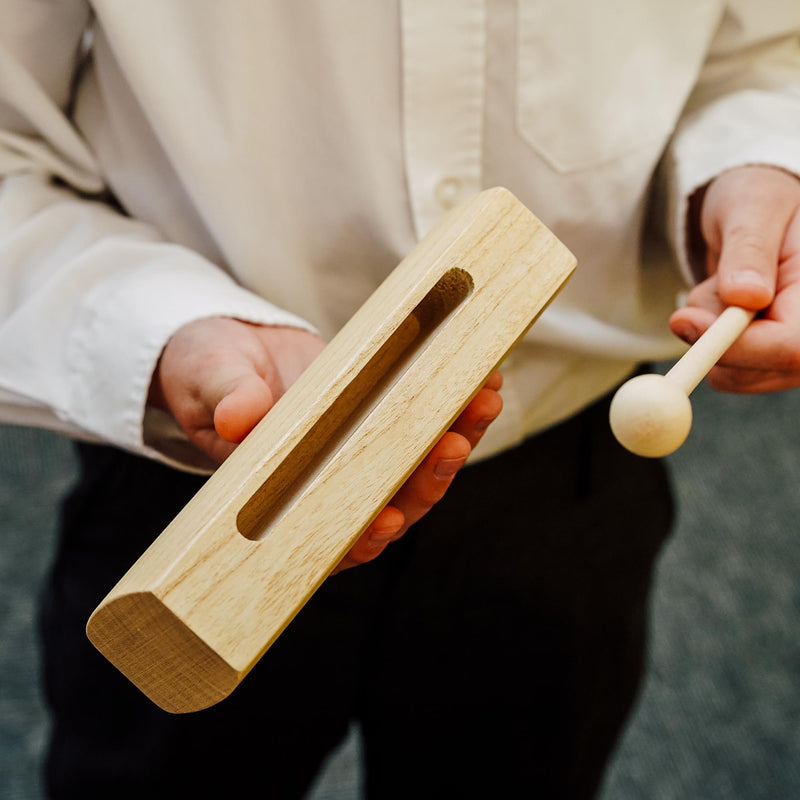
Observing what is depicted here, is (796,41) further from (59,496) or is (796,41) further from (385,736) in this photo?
(59,496)

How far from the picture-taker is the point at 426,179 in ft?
1.39

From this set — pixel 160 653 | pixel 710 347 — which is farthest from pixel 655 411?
pixel 160 653

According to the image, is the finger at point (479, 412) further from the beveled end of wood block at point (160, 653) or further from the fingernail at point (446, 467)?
the beveled end of wood block at point (160, 653)

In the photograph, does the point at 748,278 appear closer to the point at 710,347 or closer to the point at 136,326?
the point at 710,347

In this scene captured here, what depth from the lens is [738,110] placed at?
1.48 feet

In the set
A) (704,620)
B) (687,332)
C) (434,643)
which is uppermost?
(687,332)

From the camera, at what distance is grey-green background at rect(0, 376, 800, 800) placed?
1.00 m

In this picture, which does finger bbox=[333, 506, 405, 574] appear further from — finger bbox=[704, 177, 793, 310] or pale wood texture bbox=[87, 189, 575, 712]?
finger bbox=[704, 177, 793, 310]

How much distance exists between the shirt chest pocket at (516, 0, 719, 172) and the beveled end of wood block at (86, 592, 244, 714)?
31 cm

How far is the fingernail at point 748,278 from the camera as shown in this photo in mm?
329

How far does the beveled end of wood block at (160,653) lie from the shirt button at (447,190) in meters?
0.27

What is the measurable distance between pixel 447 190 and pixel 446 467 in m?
0.18

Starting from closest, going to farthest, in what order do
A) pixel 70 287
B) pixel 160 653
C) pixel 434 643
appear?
pixel 160 653, pixel 70 287, pixel 434 643

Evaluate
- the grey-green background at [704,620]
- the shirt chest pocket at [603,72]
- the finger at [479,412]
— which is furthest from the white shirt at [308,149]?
the grey-green background at [704,620]
